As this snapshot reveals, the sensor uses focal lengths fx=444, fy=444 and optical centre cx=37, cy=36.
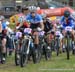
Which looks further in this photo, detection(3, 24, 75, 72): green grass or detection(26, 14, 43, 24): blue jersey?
detection(26, 14, 43, 24): blue jersey

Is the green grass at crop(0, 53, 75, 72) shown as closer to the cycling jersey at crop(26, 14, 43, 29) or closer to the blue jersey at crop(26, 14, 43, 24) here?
the cycling jersey at crop(26, 14, 43, 29)

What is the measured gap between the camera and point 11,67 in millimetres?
14742

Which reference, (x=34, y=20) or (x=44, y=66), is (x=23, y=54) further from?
(x=34, y=20)

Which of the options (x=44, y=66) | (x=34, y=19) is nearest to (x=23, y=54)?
(x=44, y=66)

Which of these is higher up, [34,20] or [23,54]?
[34,20]

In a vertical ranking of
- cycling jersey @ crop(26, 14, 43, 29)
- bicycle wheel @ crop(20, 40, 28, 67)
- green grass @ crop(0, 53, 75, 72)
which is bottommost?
green grass @ crop(0, 53, 75, 72)

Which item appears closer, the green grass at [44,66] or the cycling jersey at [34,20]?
the green grass at [44,66]

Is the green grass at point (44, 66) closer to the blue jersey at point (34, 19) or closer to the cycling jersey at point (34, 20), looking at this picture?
the cycling jersey at point (34, 20)

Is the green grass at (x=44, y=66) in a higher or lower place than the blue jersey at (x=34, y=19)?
lower

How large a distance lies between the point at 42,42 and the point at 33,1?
3746 centimetres

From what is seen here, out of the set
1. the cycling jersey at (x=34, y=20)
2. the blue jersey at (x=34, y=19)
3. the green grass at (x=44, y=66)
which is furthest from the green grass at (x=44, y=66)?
the blue jersey at (x=34, y=19)

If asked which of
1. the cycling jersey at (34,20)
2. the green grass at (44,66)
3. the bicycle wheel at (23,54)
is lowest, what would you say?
the green grass at (44,66)

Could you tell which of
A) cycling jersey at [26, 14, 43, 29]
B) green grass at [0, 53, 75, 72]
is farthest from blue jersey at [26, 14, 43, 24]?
green grass at [0, 53, 75, 72]

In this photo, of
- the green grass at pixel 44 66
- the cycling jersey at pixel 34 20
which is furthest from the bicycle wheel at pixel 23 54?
the cycling jersey at pixel 34 20
